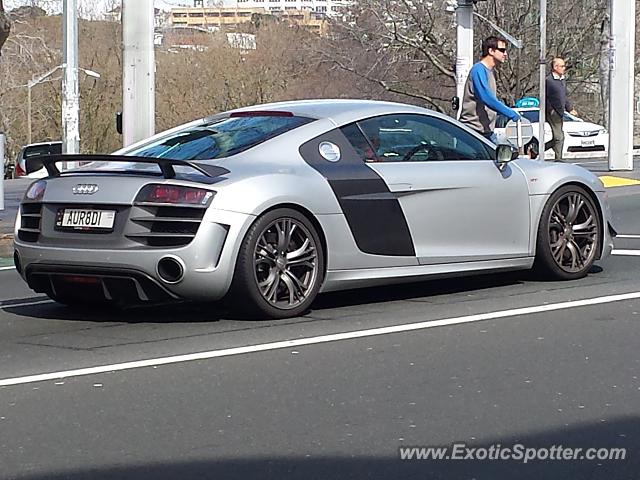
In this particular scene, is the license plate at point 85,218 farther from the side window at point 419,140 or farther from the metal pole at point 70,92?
the metal pole at point 70,92

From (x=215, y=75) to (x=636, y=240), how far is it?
40.3 meters

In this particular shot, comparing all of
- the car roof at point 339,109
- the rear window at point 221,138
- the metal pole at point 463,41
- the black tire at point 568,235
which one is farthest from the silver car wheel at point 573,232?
the metal pole at point 463,41

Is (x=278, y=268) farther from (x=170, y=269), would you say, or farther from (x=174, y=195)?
(x=174, y=195)

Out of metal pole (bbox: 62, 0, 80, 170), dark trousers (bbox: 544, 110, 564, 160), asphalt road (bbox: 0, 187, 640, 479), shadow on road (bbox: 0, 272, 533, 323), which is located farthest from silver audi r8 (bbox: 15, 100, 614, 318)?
metal pole (bbox: 62, 0, 80, 170)

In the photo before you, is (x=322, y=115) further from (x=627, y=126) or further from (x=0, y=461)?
(x=627, y=126)

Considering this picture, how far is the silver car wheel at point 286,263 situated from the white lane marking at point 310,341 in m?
0.54

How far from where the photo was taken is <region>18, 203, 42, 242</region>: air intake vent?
8.45 meters

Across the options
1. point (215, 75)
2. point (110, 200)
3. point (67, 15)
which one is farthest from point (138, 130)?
point (215, 75)

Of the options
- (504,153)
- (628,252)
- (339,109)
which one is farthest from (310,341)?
(628,252)

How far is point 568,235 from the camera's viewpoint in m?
9.85

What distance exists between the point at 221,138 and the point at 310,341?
68.9 inches

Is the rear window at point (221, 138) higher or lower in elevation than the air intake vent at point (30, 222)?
higher

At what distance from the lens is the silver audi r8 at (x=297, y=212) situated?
26.0ft

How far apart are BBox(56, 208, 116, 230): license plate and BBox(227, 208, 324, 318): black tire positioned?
2.68 feet
